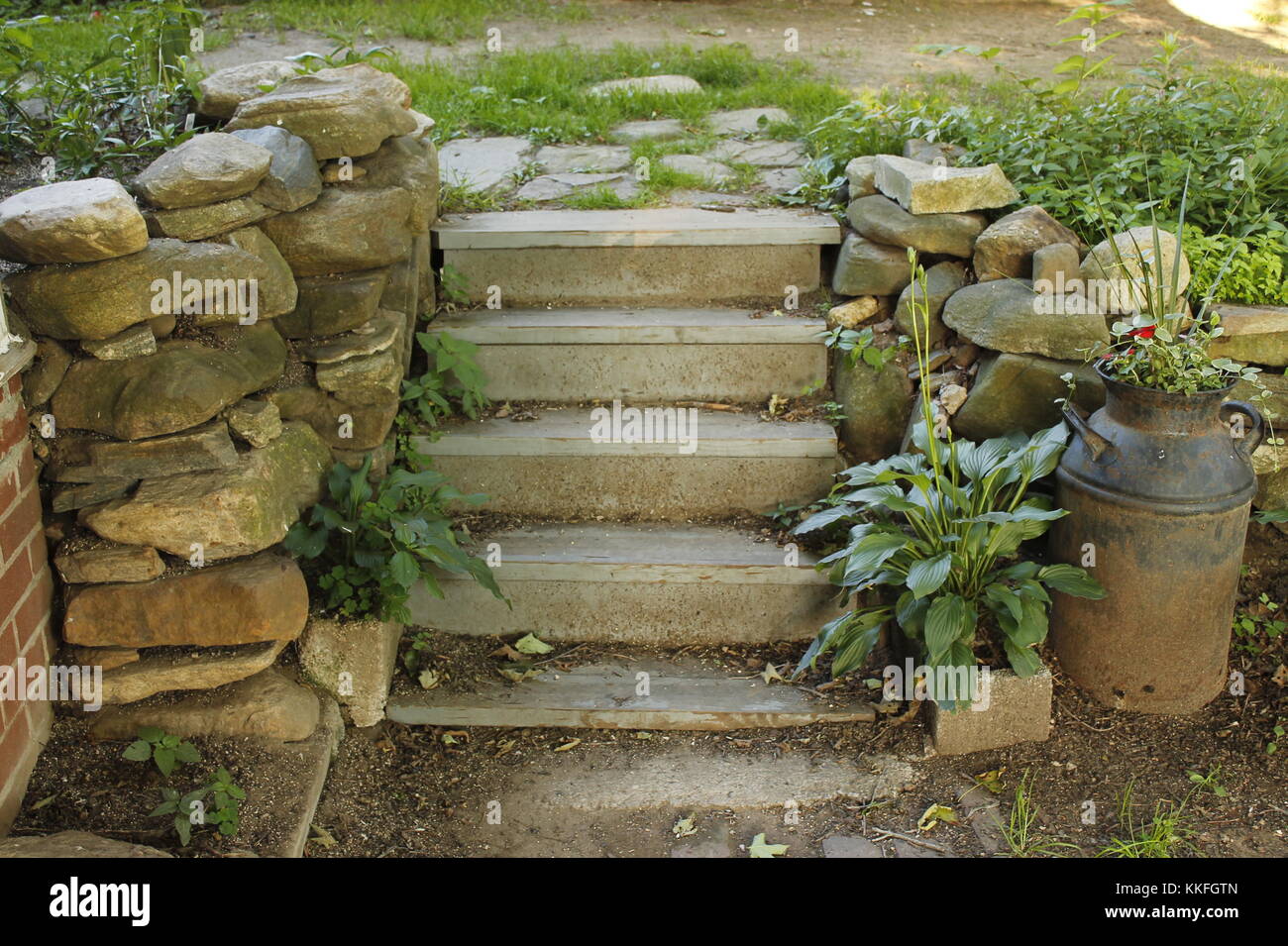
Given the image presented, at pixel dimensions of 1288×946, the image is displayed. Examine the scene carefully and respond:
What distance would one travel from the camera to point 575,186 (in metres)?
4.80

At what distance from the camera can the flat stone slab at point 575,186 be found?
15.4ft

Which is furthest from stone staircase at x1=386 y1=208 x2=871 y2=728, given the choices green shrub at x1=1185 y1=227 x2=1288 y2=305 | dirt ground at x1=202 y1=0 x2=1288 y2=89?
dirt ground at x1=202 y1=0 x2=1288 y2=89

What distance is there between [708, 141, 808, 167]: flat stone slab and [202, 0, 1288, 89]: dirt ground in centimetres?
102

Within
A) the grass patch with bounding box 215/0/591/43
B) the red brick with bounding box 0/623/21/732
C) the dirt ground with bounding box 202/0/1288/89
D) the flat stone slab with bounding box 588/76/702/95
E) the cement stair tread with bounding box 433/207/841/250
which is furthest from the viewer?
the grass patch with bounding box 215/0/591/43

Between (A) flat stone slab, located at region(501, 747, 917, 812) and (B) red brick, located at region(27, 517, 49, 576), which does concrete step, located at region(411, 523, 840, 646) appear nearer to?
(A) flat stone slab, located at region(501, 747, 917, 812)

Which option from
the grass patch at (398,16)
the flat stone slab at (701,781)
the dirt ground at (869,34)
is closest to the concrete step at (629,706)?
the flat stone slab at (701,781)

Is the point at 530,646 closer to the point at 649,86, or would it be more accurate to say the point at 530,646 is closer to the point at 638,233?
the point at 638,233

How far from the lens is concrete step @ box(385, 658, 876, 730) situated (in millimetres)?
3395

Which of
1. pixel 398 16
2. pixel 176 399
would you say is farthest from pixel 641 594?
pixel 398 16

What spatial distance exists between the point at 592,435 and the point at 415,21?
13.5ft

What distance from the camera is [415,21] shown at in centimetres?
692

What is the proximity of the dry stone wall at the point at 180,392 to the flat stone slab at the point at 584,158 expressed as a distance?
1.71 meters

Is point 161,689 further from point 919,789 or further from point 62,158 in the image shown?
point 919,789

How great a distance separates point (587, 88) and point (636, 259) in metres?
2.04
